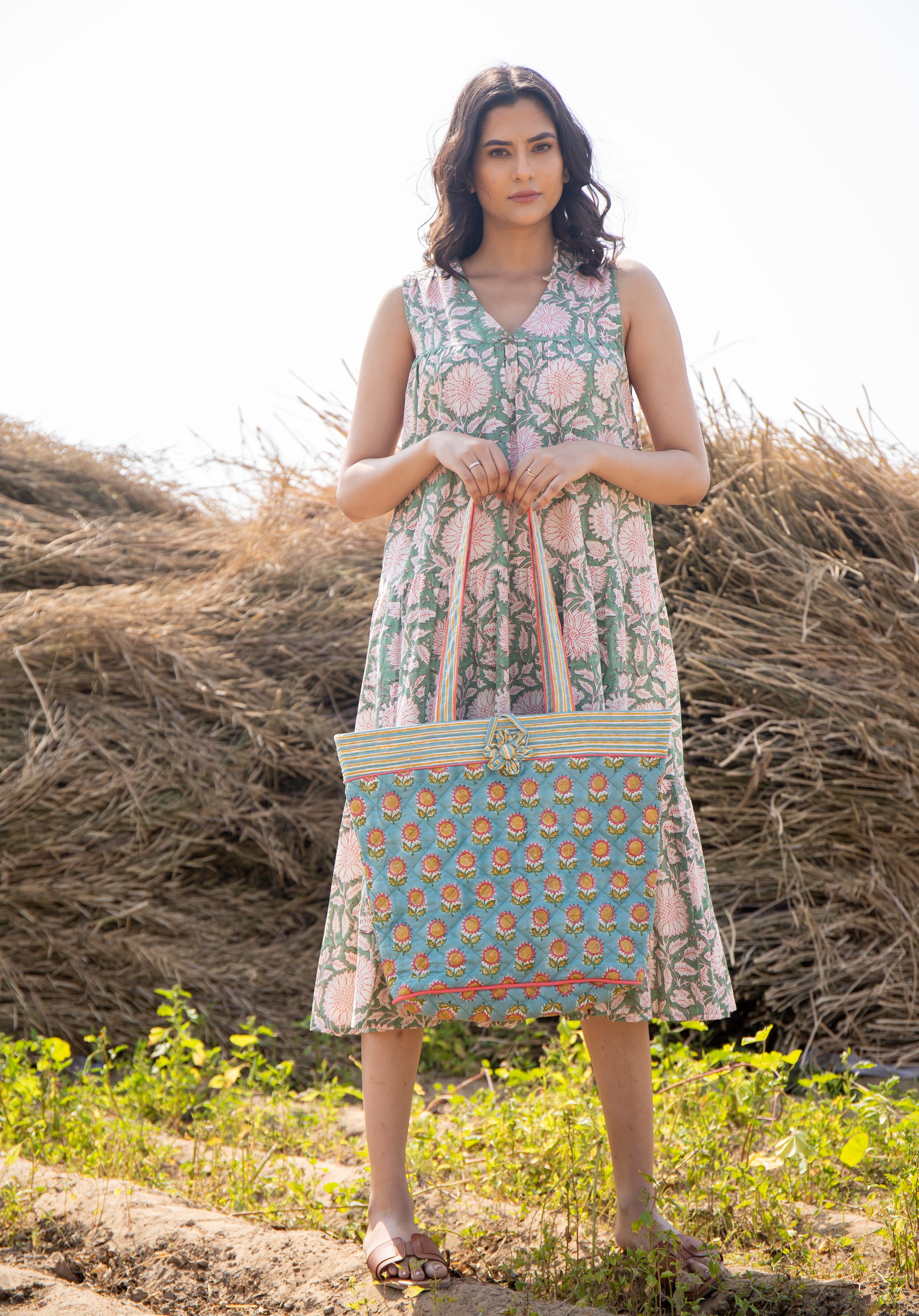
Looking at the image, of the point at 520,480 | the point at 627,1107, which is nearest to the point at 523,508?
the point at 520,480

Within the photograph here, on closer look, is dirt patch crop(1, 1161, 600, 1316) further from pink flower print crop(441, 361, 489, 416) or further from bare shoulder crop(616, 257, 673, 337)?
bare shoulder crop(616, 257, 673, 337)

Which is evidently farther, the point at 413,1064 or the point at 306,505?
the point at 306,505

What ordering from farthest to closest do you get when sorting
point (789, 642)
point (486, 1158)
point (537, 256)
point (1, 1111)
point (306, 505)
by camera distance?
point (306, 505), point (789, 642), point (1, 1111), point (486, 1158), point (537, 256)

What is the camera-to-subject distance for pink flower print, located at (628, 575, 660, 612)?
1597mm

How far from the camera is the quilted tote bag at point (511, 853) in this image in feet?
4.51

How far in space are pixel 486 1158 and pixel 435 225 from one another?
1595 mm

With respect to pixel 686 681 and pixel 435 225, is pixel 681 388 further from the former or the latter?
pixel 686 681

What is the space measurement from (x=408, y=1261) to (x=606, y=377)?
4.25ft

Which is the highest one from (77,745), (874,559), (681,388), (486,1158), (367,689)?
(874,559)

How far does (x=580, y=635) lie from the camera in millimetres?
1533

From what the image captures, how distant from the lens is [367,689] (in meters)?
1.65

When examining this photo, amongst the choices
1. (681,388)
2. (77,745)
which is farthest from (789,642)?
(77,745)

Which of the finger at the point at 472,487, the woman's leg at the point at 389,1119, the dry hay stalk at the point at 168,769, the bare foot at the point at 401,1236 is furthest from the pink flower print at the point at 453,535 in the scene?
the dry hay stalk at the point at 168,769

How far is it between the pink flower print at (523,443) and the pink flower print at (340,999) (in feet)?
2.63
